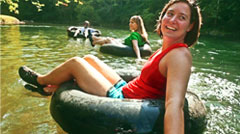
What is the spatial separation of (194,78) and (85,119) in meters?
3.37

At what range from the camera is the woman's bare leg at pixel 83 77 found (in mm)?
2279

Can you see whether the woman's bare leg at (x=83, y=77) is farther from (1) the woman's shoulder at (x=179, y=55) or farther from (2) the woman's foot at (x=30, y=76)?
(1) the woman's shoulder at (x=179, y=55)

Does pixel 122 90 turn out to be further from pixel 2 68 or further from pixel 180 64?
pixel 2 68

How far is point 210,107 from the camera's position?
3.18 metres

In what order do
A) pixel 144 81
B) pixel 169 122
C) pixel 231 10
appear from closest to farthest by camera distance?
pixel 169 122 < pixel 144 81 < pixel 231 10

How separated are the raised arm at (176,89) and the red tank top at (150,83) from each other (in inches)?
5.6

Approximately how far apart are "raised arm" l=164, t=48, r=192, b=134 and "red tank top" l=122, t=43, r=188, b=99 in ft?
0.47

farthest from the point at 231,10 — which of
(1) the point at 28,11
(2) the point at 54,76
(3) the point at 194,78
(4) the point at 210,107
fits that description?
(1) the point at 28,11

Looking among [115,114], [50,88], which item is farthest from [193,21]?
[50,88]

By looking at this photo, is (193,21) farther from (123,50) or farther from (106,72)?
(123,50)

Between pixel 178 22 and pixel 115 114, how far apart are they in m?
0.93

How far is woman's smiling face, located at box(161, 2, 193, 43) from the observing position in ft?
6.10

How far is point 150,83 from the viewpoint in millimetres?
2023

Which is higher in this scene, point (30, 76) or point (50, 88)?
point (30, 76)
